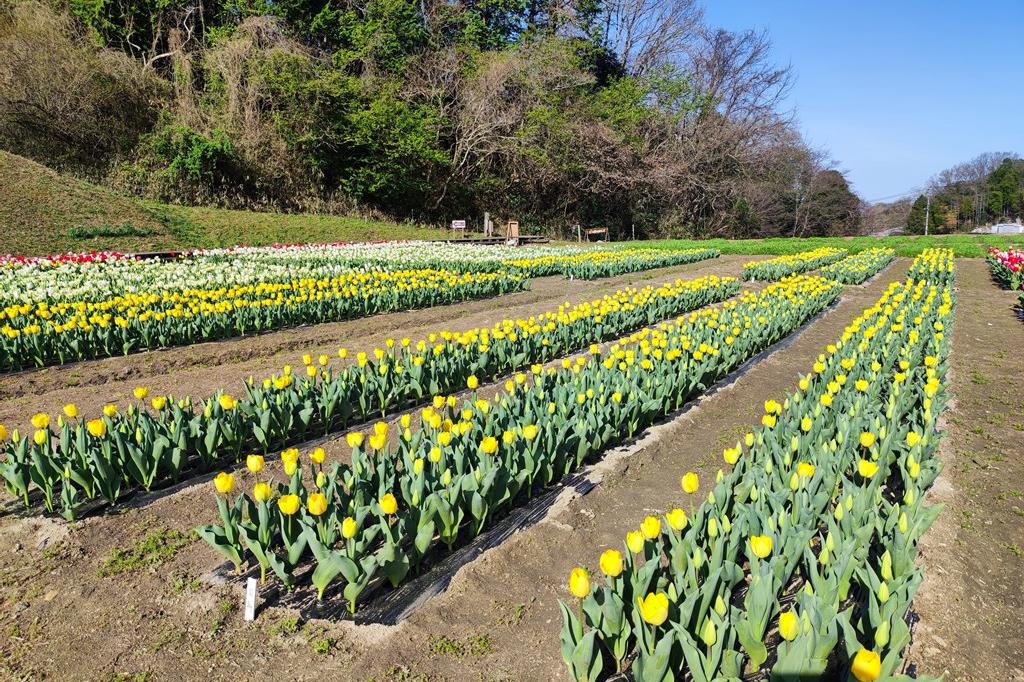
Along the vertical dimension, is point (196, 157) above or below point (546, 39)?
below

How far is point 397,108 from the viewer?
28.2 meters

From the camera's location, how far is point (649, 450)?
13.8 feet

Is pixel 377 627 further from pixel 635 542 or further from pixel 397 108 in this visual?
pixel 397 108

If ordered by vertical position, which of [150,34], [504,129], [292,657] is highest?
[150,34]

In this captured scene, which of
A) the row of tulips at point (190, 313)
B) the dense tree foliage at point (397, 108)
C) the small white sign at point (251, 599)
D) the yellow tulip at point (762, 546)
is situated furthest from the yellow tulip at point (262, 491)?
the dense tree foliage at point (397, 108)

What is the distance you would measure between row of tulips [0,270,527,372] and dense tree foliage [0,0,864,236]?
59.5 feet

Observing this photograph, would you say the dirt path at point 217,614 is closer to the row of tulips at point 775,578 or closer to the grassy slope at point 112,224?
the row of tulips at point 775,578

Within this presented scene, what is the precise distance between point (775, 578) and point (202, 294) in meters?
8.21

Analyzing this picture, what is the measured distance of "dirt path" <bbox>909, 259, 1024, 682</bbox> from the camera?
2.27 meters

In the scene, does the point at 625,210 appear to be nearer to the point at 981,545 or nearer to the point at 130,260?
the point at 130,260

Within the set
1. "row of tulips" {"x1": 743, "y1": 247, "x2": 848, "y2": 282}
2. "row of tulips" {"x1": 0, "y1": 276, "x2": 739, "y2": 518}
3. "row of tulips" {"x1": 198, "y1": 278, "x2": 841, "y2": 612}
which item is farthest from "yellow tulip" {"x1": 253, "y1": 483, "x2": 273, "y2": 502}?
"row of tulips" {"x1": 743, "y1": 247, "x2": 848, "y2": 282}

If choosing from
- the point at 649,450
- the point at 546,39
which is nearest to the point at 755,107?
the point at 546,39

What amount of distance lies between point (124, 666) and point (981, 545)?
12.6 ft

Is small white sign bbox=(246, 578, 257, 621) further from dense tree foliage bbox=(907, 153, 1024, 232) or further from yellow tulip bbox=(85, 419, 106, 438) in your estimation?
dense tree foliage bbox=(907, 153, 1024, 232)
